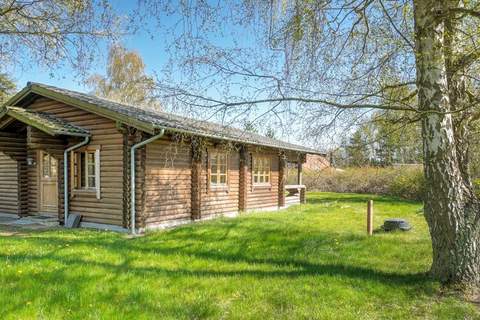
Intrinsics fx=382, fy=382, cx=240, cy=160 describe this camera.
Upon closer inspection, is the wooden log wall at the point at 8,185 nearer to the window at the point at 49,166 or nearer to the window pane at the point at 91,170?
the window at the point at 49,166

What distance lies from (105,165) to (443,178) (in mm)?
8061

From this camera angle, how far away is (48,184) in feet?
38.5

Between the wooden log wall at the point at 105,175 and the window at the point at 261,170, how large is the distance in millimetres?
6265

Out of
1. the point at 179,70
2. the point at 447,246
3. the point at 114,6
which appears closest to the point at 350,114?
the point at 447,246

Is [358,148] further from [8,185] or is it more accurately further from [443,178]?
[8,185]

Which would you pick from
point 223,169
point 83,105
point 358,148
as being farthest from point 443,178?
point 223,169

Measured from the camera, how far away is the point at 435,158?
506 centimetres

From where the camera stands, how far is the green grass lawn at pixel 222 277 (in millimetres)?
4309

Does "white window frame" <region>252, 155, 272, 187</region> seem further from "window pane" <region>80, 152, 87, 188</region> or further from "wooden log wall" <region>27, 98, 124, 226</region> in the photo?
"window pane" <region>80, 152, 87, 188</region>

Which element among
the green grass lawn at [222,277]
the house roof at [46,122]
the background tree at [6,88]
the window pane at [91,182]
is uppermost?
the background tree at [6,88]

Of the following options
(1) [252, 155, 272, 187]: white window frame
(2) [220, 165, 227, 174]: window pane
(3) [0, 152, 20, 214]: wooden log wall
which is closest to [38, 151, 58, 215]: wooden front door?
(3) [0, 152, 20, 214]: wooden log wall

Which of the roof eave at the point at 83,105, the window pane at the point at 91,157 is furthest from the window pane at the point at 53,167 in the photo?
the roof eave at the point at 83,105

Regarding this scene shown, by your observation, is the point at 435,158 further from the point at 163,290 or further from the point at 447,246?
the point at 163,290

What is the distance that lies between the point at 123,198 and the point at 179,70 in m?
5.50
